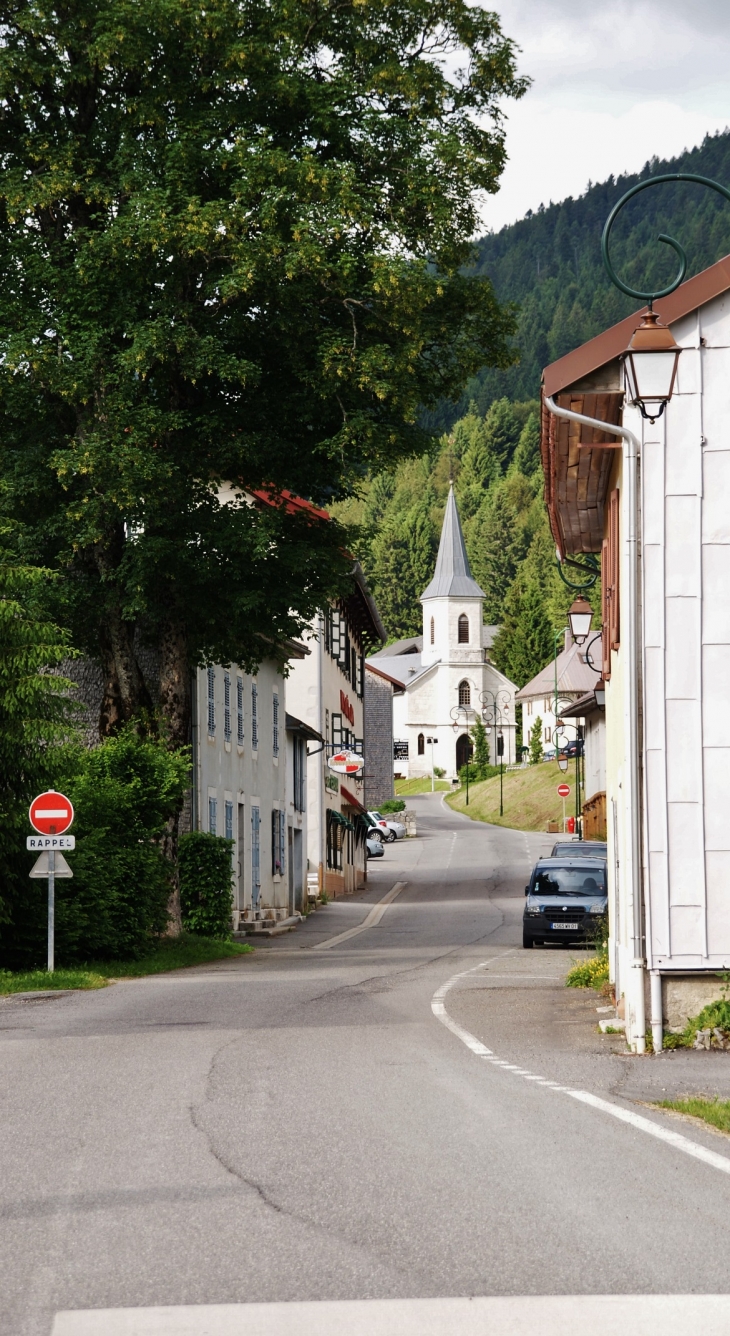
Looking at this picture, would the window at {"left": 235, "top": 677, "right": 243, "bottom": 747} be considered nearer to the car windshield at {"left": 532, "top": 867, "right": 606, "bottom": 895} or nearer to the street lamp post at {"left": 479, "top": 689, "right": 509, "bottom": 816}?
the car windshield at {"left": 532, "top": 867, "right": 606, "bottom": 895}

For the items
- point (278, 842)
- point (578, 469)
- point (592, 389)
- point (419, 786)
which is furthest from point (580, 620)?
point (419, 786)

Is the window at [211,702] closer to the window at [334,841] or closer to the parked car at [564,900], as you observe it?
the parked car at [564,900]

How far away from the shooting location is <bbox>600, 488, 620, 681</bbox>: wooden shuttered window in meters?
17.0

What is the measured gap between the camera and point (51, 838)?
22.3m

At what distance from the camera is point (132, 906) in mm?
26016

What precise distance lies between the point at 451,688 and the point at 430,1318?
147 m

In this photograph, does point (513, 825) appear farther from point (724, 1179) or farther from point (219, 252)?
point (724, 1179)

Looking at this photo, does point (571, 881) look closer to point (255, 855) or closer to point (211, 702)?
point (211, 702)

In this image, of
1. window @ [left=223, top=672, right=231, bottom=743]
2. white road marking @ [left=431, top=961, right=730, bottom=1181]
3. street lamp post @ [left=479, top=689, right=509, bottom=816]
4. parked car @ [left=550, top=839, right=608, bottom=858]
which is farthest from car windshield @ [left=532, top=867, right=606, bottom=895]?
street lamp post @ [left=479, top=689, right=509, bottom=816]

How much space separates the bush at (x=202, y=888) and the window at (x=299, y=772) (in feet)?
54.4

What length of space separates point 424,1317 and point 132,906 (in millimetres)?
21361

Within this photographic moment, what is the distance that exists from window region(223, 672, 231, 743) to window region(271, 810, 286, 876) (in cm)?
654

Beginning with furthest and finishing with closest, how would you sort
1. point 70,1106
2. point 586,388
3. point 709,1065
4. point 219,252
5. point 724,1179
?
point 219,252, point 586,388, point 709,1065, point 70,1106, point 724,1179

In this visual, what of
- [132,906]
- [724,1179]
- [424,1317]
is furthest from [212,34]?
[424,1317]
